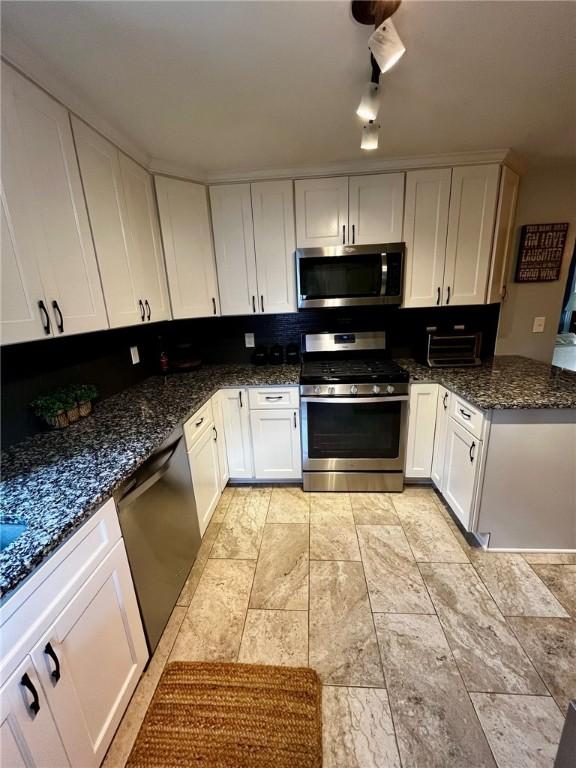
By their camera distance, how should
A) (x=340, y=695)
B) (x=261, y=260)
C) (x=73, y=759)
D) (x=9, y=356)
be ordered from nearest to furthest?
1. (x=73, y=759)
2. (x=340, y=695)
3. (x=9, y=356)
4. (x=261, y=260)

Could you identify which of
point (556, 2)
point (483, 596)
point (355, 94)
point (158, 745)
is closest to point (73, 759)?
point (158, 745)

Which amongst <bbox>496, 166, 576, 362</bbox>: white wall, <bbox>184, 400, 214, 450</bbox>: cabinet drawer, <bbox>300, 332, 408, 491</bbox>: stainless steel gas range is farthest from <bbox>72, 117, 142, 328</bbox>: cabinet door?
<bbox>496, 166, 576, 362</bbox>: white wall

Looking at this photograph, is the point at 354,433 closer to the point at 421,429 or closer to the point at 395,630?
the point at 421,429

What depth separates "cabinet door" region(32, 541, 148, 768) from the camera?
836mm

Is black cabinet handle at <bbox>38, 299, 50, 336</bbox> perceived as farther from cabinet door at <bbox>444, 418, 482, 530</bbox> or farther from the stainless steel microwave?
cabinet door at <bbox>444, 418, 482, 530</bbox>

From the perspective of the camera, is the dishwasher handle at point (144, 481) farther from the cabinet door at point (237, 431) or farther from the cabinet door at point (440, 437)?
the cabinet door at point (440, 437)

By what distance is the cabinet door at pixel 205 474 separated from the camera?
1.81 meters

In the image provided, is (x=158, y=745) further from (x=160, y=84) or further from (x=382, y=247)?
(x=382, y=247)

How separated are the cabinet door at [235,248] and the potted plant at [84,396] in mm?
1150

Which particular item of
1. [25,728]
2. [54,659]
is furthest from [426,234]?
[25,728]

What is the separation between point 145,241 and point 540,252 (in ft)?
9.92

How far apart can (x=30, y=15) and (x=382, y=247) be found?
195 cm

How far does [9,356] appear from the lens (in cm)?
137

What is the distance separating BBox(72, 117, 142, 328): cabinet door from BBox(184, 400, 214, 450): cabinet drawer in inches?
26.1
